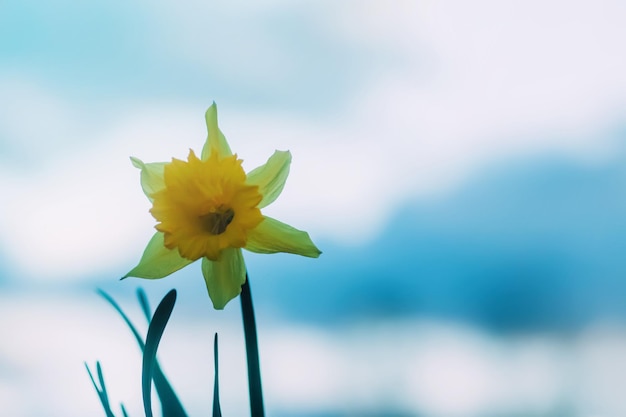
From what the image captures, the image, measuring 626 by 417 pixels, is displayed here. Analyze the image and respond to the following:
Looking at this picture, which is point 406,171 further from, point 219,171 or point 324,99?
point 219,171

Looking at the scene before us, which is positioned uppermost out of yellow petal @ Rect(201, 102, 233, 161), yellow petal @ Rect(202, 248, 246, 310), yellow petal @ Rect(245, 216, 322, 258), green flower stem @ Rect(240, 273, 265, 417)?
yellow petal @ Rect(201, 102, 233, 161)

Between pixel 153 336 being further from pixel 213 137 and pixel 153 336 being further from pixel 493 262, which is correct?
pixel 493 262

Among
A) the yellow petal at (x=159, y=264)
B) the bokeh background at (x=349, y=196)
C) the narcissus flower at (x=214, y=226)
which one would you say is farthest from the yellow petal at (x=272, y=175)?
the bokeh background at (x=349, y=196)

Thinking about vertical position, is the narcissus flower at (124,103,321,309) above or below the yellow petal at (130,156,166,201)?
below

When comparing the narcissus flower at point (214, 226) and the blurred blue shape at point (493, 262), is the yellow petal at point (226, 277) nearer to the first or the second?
the narcissus flower at point (214, 226)

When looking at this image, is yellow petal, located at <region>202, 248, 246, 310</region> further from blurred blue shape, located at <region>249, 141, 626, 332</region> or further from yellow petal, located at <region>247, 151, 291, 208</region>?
blurred blue shape, located at <region>249, 141, 626, 332</region>

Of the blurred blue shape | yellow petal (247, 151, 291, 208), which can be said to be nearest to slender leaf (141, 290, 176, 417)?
yellow petal (247, 151, 291, 208)

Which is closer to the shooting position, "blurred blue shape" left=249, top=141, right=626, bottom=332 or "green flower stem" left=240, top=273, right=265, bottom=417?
"green flower stem" left=240, top=273, right=265, bottom=417
